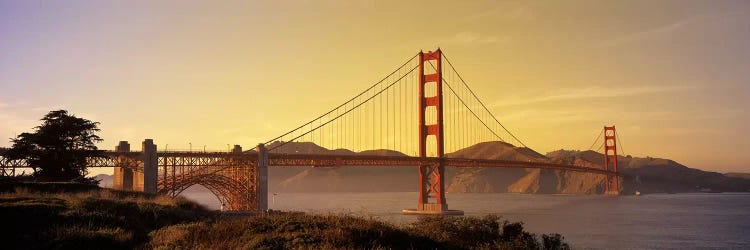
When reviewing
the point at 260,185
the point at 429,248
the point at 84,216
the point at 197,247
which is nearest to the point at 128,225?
the point at 84,216

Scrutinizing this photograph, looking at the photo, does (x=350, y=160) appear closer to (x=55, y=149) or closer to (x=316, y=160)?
(x=316, y=160)

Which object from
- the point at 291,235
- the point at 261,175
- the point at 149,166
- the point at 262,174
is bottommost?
the point at 291,235

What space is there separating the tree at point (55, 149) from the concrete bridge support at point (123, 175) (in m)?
19.1

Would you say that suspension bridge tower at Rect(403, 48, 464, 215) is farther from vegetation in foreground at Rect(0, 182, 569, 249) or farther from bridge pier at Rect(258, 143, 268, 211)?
vegetation in foreground at Rect(0, 182, 569, 249)

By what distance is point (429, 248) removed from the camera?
858 inches

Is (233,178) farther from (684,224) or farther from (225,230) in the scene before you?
(225,230)

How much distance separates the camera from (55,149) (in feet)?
171

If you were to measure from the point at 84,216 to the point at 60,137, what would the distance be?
32.7 m

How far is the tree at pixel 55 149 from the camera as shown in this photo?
51406mm

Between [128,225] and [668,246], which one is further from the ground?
[128,225]

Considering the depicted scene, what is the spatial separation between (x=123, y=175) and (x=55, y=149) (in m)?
22.2

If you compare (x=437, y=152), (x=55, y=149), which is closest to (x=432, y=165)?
(x=437, y=152)

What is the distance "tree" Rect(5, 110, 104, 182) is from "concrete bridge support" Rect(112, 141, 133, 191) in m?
19.1

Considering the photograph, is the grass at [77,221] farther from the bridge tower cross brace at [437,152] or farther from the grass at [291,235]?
the bridge tower cross brace at [437,152]
